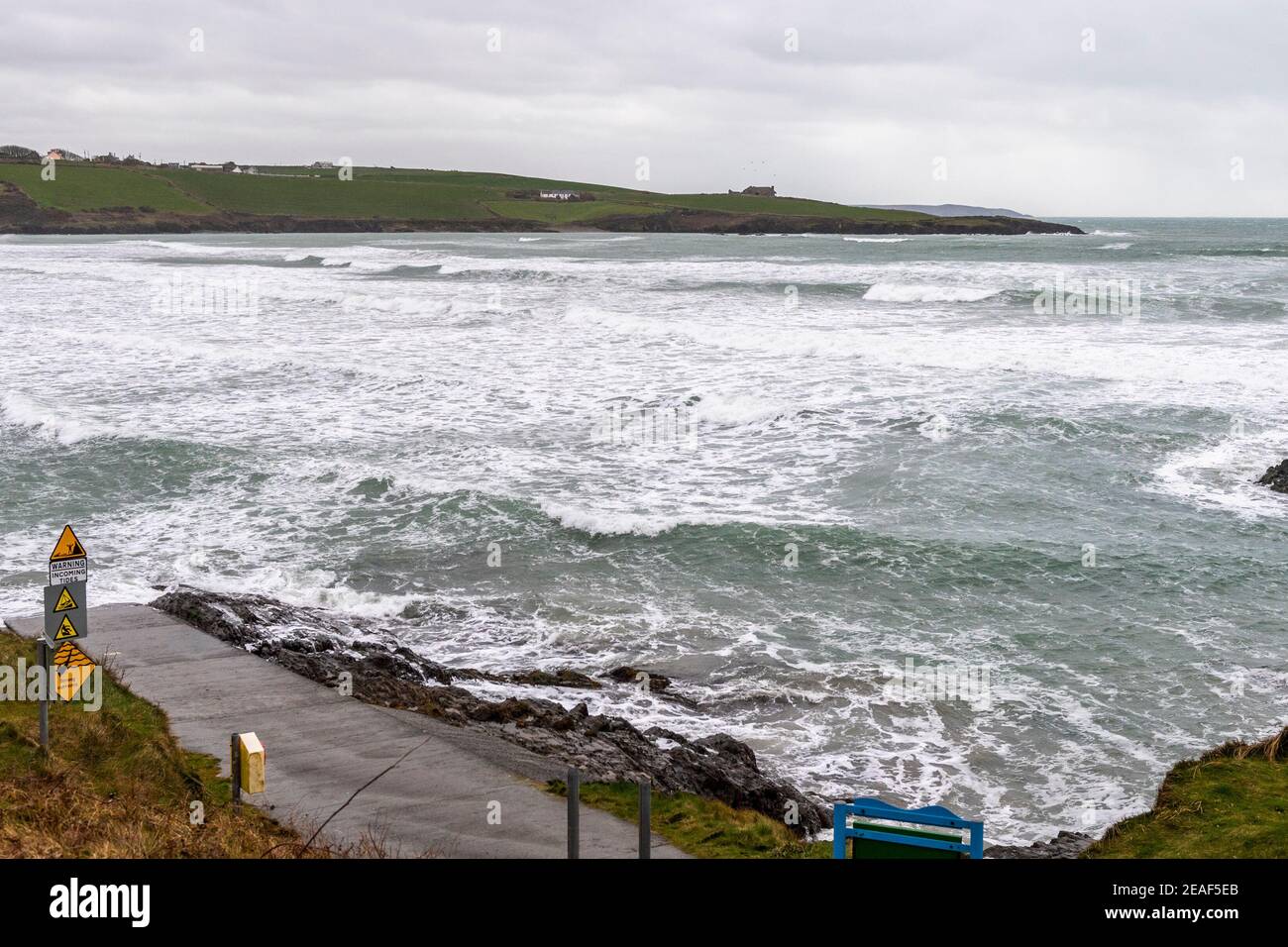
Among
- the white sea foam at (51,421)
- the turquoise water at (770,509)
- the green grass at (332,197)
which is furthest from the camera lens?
the green grass at (332,197)

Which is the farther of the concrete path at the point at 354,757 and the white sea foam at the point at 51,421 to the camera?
the white sea foam at the point at 51,421

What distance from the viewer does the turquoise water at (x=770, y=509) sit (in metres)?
11.8

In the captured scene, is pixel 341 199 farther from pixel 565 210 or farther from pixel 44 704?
pixel 44 704

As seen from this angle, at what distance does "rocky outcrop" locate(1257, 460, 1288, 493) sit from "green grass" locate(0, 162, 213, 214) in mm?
138934

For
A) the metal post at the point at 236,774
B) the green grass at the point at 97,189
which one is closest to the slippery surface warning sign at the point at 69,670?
the metal post at the point at 236,774

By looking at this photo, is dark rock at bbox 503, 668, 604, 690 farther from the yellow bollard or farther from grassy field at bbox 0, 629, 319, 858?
the yellow bollard

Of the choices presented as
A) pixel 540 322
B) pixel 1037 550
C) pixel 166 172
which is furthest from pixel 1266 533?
pixel 166 172

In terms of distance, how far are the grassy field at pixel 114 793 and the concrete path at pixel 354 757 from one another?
1.09 feet

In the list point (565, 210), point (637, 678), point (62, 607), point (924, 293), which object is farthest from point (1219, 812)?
point (565, 210)

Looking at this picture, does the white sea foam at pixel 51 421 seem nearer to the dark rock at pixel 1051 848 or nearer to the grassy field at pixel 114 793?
the grassy field at pixel 114 793

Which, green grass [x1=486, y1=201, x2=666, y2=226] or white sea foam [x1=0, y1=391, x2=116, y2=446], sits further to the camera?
green grass [x1=486, y1=201, x2=666, y2=226]

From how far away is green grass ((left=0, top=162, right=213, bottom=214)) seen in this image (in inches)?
5408

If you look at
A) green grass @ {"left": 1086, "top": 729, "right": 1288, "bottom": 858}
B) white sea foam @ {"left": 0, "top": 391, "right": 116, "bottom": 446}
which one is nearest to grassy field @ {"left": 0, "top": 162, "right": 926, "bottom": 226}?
white sea foam @ {"left": 0, "top": 391, "right": 116, "bottom": 446}

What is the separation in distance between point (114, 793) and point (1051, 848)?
22.3 ft
